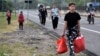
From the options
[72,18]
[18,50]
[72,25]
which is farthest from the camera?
[18,50]

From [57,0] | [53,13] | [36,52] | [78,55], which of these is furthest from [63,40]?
[57,0]

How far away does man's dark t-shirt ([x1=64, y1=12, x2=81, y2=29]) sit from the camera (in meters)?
11.2

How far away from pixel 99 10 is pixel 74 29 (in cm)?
6269

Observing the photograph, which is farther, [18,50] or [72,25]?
[18,50]

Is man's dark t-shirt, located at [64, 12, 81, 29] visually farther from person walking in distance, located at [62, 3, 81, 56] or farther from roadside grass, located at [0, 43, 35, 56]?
roadside grass, located at [0, 43, 35, 56]

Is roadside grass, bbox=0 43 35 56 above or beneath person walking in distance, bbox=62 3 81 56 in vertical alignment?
beneath

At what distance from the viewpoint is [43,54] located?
44.9 feet

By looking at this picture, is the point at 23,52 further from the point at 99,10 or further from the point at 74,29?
the point at 99,10

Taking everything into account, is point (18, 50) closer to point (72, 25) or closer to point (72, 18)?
point (72, 25)

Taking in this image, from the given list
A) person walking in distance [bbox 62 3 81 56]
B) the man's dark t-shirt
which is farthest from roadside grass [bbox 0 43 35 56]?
the man's dark t-shirt

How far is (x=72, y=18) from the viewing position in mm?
11195

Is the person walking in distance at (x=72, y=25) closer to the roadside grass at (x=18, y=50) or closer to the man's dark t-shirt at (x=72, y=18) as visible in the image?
the man's dark t-shirt at (x=72, y=18)

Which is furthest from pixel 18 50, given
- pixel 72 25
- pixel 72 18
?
pixel 72 18

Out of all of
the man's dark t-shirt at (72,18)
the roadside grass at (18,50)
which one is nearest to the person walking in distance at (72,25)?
the man's dark t-shirt at (72,18)
